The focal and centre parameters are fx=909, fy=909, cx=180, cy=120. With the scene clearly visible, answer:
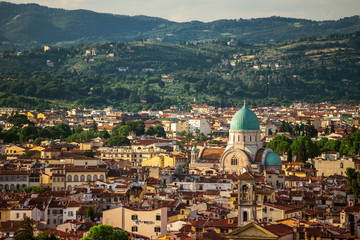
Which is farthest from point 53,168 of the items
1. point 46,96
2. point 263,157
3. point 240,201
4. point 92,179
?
point 46,96

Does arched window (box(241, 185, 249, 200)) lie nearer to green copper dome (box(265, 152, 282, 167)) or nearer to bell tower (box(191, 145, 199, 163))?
green copper dome (box(265, 152, 282, 167))

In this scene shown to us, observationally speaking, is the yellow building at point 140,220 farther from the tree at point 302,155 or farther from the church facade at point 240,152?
the tree at point 302,155

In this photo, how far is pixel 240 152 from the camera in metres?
83.6

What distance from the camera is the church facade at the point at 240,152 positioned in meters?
82.4

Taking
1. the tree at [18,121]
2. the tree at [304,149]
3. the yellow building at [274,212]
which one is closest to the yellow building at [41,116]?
the tree at [18,121]

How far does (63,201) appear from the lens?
51844mm

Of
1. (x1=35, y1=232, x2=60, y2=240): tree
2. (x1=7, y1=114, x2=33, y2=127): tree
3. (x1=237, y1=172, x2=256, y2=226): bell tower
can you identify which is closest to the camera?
(x1=237, y1=172, x2=256, y2=226): bell tower

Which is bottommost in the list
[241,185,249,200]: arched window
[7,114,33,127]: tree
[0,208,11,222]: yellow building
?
[7,114,33,127]: tree

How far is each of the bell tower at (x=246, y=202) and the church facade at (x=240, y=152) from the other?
151 ft

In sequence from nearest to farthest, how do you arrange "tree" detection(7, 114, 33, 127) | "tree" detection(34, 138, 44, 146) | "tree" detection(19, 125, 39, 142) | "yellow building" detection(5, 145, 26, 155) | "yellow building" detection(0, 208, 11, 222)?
"yellow building" detection(0, 208, 11, 222) < "yellow building" detection(5, 145, 26, 155) < "tree" detection(34, 138, 44, 146) < "tree" detection(19, 125, 39, 142) < "tree" detection(7, 114, 33, 127)

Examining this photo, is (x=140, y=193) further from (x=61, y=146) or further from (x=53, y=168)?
(x=61, y=146)

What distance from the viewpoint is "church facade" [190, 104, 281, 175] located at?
82438 mm

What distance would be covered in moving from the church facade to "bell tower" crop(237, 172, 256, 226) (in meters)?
46.0

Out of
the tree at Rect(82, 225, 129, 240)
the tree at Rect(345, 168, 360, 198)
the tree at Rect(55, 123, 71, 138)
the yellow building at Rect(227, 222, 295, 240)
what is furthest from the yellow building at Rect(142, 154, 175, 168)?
the yellow building at Rect(227, 222, 295, 240)
